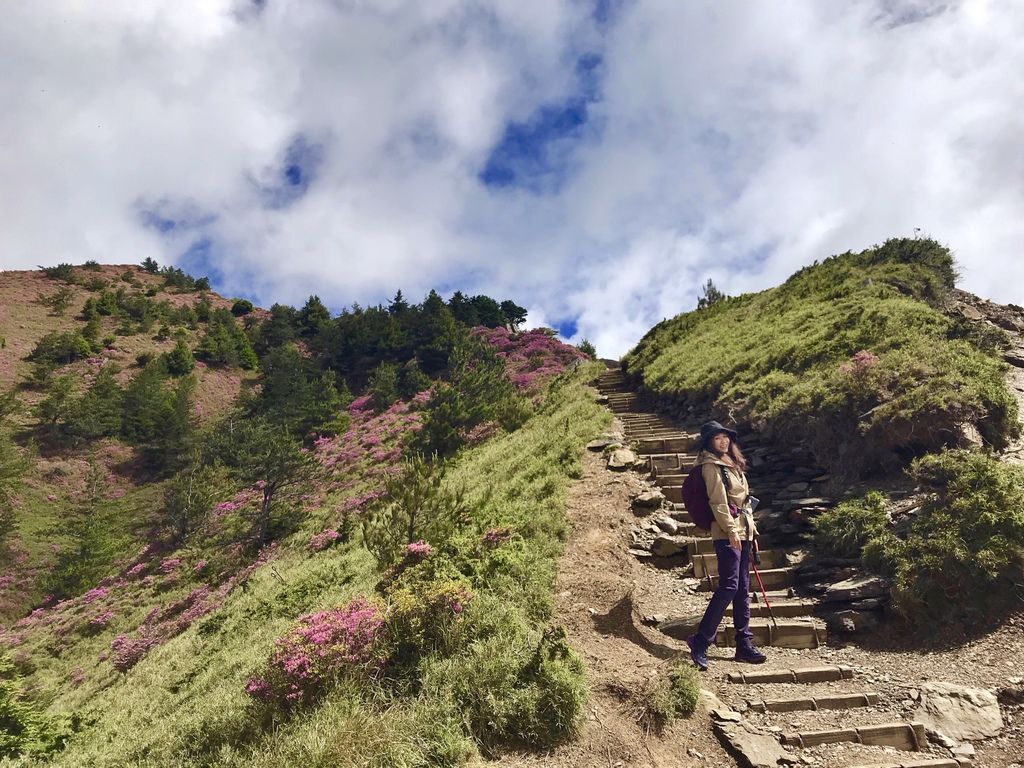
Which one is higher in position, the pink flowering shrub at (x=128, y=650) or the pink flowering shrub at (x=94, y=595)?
the pink flowering shrub at (x=94, y=595)

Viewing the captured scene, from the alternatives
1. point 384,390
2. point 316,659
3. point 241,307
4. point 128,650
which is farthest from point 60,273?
point 316,659

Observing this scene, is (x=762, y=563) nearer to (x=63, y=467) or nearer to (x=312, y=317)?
(x=63, y=467)

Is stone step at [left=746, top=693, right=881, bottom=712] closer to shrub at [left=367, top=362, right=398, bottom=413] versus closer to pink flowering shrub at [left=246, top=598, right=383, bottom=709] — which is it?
pink flowering shrub at [left=246, top=598, right=383, bottom=709]

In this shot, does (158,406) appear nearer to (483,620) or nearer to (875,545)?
(483,620)

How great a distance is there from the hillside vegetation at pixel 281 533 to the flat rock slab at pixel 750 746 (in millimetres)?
1319

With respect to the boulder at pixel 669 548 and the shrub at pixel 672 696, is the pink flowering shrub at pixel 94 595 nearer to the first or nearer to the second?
the boulder at pixel 669 548

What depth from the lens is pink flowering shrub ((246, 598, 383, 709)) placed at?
4984 millimetres

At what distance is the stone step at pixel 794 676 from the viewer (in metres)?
5.19

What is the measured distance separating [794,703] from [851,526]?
3704 millimetres

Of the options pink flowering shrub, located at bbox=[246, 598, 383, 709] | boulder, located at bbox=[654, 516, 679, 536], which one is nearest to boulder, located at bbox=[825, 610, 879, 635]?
boulder, located at bbox=[654, 516, 679, 536]

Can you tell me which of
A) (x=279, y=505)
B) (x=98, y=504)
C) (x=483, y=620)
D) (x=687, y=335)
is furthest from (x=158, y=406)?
(x=483, y=620)

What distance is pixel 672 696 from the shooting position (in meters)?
4.53

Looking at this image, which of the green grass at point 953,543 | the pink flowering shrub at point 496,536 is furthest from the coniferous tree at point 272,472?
the green grass at point 953,543

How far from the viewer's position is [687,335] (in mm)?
23969
